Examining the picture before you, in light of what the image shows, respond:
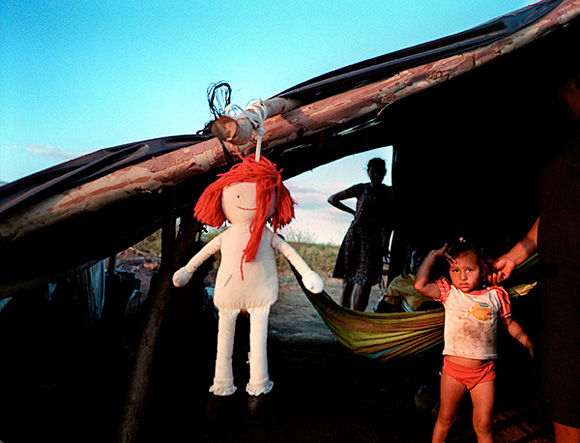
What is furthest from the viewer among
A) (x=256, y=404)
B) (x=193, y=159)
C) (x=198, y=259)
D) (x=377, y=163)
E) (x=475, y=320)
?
(x=377, y=163)

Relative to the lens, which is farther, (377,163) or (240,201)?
(377,163)

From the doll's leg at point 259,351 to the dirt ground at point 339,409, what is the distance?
33.2 inches

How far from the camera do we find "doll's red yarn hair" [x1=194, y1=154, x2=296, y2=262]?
1.26 metres

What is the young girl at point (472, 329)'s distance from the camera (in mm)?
1935

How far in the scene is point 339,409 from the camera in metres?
3.00

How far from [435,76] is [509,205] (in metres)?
2.08

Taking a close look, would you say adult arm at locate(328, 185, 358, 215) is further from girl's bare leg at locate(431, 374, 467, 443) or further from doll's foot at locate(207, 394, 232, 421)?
doll's foot at locate(207, 394, 232, 421)

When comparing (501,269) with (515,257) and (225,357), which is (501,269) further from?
(225,357)

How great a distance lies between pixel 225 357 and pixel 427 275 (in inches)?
47.1

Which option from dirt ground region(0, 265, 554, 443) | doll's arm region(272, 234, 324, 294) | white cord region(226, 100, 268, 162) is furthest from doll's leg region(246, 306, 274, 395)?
dirt ground region(0, 265, 554, 443)

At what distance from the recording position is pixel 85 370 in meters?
3.16

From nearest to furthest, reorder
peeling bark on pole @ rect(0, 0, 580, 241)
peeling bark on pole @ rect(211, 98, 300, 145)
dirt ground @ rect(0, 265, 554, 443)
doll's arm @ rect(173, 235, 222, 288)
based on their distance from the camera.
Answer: peeling bark on pole @ rect(211, 98, 300, 145), doll's arm @ rect(173, 235, 222, 288), peeling bark on pole @ rect(0, 0, 580, 241), dirt ground @ rect(0, 265, 554, 443)

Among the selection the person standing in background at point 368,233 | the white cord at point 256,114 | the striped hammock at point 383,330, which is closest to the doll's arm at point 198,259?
the white cord at point 256,114

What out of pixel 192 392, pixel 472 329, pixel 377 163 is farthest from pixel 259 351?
pixel 377 163
